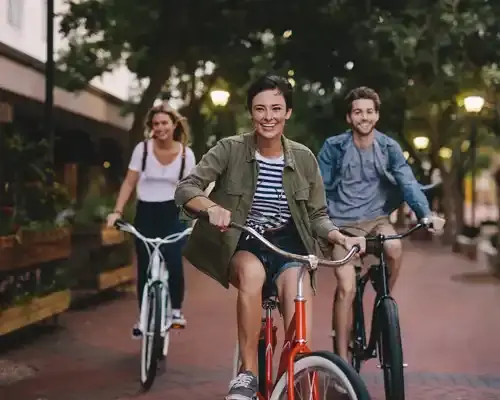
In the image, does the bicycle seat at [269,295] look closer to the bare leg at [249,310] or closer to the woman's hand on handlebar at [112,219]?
the bare leg at [249,310]

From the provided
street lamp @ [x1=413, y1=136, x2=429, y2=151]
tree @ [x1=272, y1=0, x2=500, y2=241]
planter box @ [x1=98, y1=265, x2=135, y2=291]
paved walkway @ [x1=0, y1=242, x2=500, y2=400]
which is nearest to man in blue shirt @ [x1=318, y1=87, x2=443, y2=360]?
paved walkway @ [x1=0, y1=242, x2=500, y2=400]

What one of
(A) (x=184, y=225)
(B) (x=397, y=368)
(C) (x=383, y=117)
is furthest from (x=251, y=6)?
(B) (x=397, y=368)

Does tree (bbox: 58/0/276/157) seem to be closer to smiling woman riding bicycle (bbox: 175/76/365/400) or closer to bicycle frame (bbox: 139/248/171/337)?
bicycle frame (bbox: 139/248/171/337)

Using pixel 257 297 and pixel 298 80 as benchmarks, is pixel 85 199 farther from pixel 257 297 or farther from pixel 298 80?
pixel 257 297

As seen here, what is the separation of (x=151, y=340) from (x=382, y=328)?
5.95ft

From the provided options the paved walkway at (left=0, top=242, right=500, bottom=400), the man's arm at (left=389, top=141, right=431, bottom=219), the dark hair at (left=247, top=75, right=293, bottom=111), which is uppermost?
the dark hair at (left=247, top=75, right=293, bottom=111)

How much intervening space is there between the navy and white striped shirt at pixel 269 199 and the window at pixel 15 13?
15.5 meters

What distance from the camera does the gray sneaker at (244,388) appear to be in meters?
3.99

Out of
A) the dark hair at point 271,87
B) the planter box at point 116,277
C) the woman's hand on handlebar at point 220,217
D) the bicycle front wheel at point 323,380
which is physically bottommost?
the planter box at point 116,277

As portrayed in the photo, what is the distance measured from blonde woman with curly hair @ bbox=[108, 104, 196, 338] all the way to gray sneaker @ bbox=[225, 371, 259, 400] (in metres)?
2.78

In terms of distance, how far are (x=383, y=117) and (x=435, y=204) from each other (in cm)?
2898

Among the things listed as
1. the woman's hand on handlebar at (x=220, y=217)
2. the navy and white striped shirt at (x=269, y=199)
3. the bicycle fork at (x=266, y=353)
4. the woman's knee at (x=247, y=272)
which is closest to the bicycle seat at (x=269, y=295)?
the bicycle fork at (x=266, y=353)

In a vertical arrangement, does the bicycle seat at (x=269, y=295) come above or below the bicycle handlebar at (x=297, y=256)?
below

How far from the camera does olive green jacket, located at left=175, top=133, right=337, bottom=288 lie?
429 centimetres
